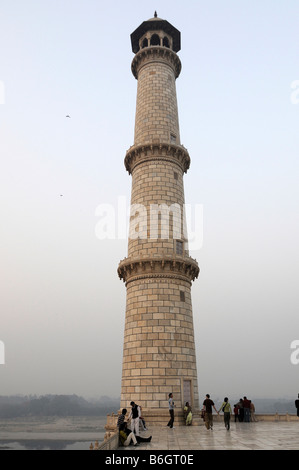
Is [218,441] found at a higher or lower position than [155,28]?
lower

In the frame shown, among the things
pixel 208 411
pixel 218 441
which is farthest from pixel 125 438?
pixel 208 411

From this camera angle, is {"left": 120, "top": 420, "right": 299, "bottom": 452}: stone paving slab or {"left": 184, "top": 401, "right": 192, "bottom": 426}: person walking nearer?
{"left": 120, "top": 420, "right": 299, "bottom": 452}: stone paving slab

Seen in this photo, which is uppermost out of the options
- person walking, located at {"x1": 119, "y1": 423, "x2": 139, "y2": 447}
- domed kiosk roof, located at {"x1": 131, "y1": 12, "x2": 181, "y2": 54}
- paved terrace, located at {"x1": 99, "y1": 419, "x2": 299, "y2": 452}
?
domed kiosk roof, located at {"x1": 131, "y1": 12, "x2": 181, "y2": 54}

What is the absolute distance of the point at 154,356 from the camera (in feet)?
78.4

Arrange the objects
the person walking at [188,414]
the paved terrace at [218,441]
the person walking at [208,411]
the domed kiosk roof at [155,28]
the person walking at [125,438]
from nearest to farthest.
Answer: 1. the paved terrace at [218,441]
2. the person walking at [125,438]
3. the person walking at [208,411]
4. the person walking at [188,414]
5. the domed kiosk roof at [155,28]

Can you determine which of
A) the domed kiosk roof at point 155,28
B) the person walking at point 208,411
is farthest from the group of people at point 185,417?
the domed kiosk roof at point 155,28

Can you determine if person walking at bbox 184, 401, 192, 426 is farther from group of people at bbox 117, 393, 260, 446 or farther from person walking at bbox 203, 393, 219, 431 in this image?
person walking at bbox 203, 393, 219, 431

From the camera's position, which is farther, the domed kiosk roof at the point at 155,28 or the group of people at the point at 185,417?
the domed kiosk roof at the point at 155,28

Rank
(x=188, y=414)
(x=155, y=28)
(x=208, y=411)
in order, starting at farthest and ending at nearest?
(x=155, y=28)
(x=188, y=414)
(x=208, y=411)

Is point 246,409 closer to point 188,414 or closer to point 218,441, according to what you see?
point 188,414

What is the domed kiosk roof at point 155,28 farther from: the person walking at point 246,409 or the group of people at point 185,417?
the person walking at point 246,409

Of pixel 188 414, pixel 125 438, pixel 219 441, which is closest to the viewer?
pixel 125 438

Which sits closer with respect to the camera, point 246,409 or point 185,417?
point 185,417

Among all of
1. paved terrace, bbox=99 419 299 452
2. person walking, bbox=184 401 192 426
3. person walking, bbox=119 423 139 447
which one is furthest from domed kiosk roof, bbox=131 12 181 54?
person walking, bbox=119 423 139 447
